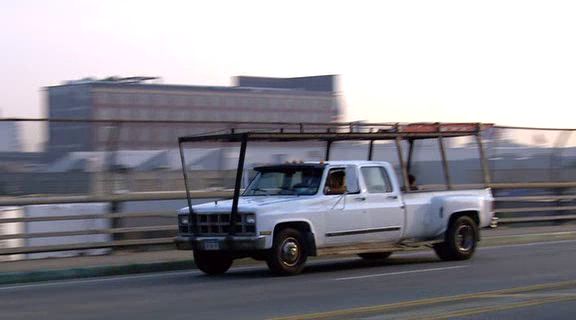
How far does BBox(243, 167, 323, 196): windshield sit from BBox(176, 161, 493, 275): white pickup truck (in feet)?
0.06

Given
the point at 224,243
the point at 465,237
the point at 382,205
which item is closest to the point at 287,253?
the point at 224,243

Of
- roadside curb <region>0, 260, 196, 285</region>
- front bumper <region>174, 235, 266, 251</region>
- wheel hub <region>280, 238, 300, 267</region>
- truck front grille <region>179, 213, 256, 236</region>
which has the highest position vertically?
truck front grille <region>179, 213, 256, 236</region>

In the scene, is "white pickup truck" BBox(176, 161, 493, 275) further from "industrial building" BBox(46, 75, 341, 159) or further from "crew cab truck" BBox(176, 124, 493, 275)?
"industrial building" BBox(46, 75, 341, 159)

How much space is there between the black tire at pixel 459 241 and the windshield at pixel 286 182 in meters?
3.08

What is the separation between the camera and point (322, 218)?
50.3 feet

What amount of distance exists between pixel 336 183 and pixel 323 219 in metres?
Result: 0.78

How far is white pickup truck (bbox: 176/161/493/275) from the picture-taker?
48.6 feet

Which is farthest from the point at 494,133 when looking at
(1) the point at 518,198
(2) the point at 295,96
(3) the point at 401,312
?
(2) the point at 295,96

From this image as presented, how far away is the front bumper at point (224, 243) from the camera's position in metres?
14.5

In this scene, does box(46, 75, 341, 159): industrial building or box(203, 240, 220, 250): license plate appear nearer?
box(203, 240, 220, 250): license plate

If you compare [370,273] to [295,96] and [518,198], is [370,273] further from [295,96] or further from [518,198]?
[295,96]

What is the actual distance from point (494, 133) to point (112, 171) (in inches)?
444

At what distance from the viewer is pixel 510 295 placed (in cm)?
1198

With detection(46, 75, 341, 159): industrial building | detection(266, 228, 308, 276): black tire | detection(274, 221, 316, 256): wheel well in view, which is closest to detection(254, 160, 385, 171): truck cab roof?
detection(274, 221, 316, 256): wheel well
